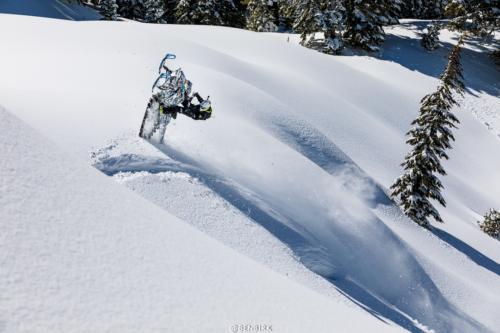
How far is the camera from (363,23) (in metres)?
33.6

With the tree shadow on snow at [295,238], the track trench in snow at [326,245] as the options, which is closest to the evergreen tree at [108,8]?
the track trench in snow at [326,245]

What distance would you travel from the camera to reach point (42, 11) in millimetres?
42812

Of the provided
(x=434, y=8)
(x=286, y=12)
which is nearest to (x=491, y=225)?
(x=286, y=12)

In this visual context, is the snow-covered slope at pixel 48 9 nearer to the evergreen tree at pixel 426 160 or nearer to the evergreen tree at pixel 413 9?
the evergreen tree at pixel 413 9

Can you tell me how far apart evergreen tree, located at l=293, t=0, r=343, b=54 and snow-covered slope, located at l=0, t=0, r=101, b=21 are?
24902mm

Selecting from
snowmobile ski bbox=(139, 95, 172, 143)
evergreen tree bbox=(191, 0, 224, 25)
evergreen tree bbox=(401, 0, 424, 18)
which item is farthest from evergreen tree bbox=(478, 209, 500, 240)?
evergreen tree bbox=(401, 0, 424, 18)

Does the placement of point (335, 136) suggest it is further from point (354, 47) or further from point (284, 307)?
point (354, 47)

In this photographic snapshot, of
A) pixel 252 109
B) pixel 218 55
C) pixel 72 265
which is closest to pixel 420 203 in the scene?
pixel 252 109

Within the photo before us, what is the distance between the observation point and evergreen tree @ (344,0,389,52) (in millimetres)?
33500

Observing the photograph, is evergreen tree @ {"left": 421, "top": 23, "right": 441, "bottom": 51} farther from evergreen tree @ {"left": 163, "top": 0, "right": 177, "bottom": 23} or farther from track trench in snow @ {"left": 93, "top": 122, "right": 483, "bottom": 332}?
evergreen tree @ {"left": 163, "top": 0, "right": 177, "bottom": 23}

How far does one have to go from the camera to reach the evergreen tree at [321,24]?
1264 inches

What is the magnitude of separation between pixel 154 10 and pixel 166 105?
155 ft

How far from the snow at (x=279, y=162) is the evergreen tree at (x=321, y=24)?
23.8 feet

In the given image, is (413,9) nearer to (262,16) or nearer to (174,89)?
(262,16)
